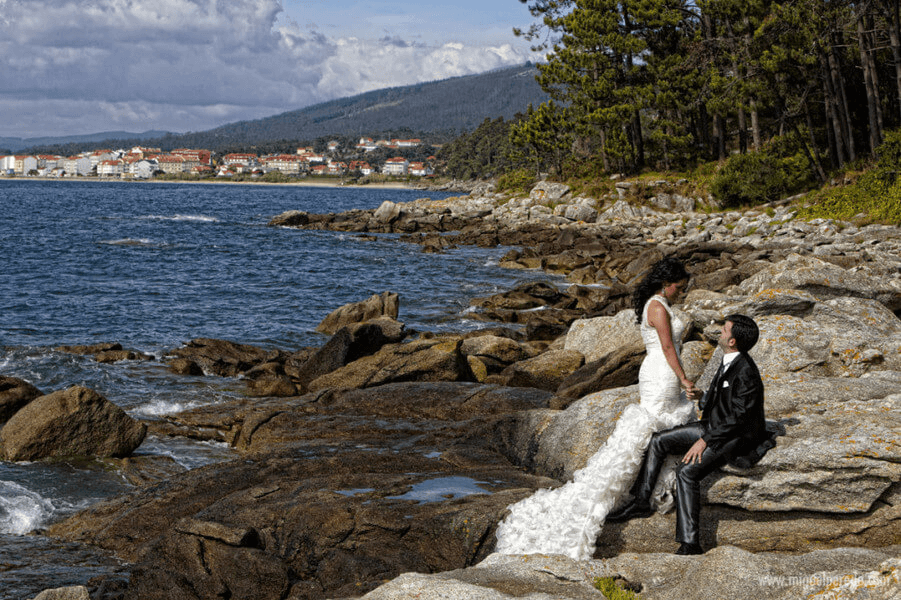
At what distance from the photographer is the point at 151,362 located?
69.8 ft

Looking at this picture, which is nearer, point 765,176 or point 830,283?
point 830,283

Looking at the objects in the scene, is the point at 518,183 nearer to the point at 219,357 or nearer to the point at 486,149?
the point at 219,357

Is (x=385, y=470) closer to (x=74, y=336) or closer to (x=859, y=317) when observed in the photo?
(x=859, y=317)

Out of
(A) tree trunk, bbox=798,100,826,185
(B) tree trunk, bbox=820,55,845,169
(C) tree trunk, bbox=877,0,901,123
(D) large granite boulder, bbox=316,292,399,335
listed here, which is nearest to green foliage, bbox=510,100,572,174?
(A) tree trunk, bbox=798,100,826,185

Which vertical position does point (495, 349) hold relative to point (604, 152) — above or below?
below

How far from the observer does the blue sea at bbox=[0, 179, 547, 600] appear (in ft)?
38.6

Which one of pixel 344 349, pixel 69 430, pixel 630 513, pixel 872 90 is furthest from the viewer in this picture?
pixel 872 90

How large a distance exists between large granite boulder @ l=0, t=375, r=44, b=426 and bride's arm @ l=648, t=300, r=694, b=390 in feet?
46.1

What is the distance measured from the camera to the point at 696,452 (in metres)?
7.31

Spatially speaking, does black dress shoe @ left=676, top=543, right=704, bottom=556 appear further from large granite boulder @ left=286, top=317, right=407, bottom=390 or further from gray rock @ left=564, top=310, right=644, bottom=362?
large granite boulder @ left=286, top=317, right=407, bottom=390

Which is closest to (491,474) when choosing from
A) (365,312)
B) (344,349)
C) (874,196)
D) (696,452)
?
(696,452)

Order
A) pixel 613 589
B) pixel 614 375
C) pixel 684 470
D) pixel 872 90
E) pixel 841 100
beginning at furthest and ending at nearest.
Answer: pixel 841 100, pixel 872 90, pixel 614 375, pixel 684 470, pixel 613 589

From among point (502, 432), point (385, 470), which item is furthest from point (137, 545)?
point (502, 432)

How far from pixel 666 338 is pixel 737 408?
103 centimetres
